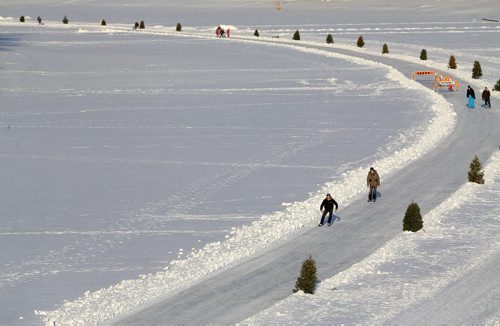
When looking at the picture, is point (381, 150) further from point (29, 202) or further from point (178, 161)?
point (29, 202)

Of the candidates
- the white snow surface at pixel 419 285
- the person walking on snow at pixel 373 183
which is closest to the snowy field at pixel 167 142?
the white snow surface at pixel 419 285

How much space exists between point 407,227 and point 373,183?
282 cm

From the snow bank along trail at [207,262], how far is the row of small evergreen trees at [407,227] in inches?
85.6

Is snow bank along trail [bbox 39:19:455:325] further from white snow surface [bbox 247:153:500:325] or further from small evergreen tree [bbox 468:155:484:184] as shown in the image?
small evergreen tree [bbox 468:155:484:184]

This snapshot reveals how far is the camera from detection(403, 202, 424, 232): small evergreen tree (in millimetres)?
23078

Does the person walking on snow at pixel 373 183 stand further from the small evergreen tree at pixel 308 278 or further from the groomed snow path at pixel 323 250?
the small evergreen tree at pixel 308 278

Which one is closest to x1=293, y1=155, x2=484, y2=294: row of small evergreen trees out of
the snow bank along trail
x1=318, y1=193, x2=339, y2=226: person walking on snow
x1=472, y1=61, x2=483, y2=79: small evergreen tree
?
x1=318, y1=193, x2=339, y2=226: person walking on snow

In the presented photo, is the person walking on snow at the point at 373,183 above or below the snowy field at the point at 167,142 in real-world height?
above

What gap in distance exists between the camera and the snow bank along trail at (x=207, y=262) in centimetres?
1781

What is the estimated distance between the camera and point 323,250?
21844 millimetres

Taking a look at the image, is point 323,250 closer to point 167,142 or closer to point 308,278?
point 308,278

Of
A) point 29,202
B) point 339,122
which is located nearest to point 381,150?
point 339,122

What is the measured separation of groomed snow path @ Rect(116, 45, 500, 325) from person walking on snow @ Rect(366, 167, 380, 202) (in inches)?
9.2

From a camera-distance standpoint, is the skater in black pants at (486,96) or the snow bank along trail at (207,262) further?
the skater in black pants at (486,96)
